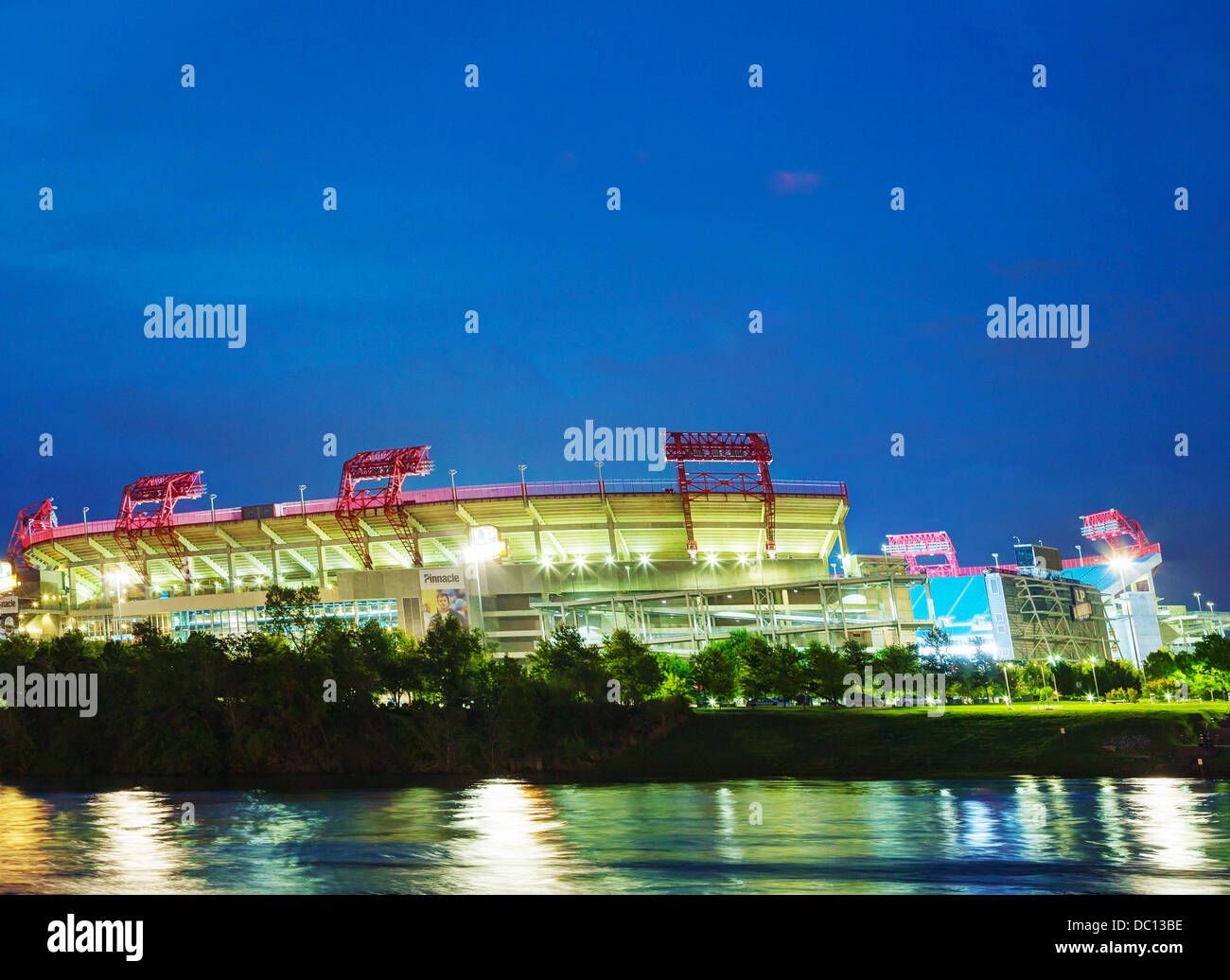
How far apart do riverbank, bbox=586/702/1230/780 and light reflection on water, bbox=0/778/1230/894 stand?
4.62 metres

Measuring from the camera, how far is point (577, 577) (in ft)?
375

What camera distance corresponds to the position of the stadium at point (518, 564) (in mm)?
109125

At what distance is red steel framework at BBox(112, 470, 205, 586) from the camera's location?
117 meters

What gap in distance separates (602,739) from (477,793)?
15.6m

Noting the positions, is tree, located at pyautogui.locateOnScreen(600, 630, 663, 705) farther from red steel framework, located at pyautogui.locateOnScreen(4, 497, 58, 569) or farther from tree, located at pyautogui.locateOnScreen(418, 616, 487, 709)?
red steel framework, located at pyautogui.locateOnScreen(4, 497, 58, 569)

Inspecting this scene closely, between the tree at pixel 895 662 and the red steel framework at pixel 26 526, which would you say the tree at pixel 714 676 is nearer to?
the tree at pixel 895 662

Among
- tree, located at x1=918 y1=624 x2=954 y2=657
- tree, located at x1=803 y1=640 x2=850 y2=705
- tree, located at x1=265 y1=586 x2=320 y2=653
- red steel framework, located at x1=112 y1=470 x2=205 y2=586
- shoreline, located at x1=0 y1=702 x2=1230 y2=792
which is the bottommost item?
shoreline, located at x1=0 y1=702 x2=1230 y2=792

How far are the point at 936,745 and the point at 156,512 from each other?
93.1 m

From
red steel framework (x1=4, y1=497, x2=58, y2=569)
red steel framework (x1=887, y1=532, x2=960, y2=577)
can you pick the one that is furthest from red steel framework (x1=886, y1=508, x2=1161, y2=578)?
red steel framework (x1=4, y1=497, x2=58, y2=569)

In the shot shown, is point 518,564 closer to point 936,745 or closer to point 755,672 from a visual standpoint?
point 755,672

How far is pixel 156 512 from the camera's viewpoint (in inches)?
4702
